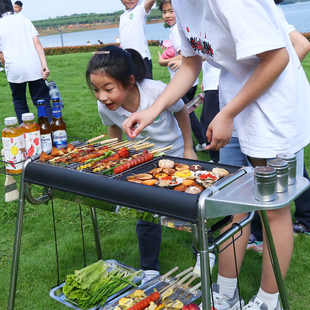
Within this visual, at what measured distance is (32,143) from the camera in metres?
2.06

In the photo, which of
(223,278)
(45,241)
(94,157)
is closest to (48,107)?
(45,241)

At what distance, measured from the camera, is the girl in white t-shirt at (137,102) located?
7.30ft

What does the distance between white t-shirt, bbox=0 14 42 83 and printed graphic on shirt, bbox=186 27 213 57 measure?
4140 mm

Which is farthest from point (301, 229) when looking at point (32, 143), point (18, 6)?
point (18, 6)

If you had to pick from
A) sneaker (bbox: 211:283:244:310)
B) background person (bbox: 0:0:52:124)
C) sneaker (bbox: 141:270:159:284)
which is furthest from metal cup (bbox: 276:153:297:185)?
background person (bbox: 0:0:52:124)

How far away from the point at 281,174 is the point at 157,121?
46.6 inches

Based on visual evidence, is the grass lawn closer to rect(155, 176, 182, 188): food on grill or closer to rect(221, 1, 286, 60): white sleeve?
rect(155, 176, 182, 188): food on grill

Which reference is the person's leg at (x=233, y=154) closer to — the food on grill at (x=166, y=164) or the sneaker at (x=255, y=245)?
the food on grill at (x=166, y=164)

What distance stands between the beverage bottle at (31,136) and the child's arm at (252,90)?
990 mm

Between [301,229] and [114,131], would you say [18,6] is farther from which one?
[301,229]

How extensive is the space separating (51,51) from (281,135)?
72.3 feet

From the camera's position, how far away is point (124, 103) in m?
2.43

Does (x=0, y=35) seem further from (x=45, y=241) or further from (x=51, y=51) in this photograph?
(x=51, y=51)

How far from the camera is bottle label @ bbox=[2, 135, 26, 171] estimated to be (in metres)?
2.03
